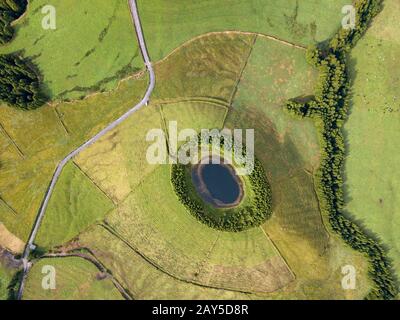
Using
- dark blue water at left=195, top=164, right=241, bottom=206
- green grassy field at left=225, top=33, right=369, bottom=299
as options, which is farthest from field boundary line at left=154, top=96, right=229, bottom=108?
dark blue water at left=195, top=164, right=241, bottom=206

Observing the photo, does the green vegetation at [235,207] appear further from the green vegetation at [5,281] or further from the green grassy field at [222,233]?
the green vegetation at [5,281]

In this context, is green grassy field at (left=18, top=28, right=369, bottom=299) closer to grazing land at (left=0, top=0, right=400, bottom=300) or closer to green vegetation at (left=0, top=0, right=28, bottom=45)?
grazing land at (left=0, top=0, right=400, bottom=300)

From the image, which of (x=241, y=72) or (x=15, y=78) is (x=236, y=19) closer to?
(x=241, y=72)

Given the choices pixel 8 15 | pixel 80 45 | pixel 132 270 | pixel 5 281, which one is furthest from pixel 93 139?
pixel 5 281

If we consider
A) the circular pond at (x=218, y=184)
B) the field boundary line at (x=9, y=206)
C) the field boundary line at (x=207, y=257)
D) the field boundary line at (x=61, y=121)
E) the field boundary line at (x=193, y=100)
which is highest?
the field boundary line at (x=193, y=100)

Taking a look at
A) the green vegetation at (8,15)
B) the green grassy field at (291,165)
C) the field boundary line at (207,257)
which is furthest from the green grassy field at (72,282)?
the green vegetation at (8,15)

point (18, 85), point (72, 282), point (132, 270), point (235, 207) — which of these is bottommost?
point (72, 282)
